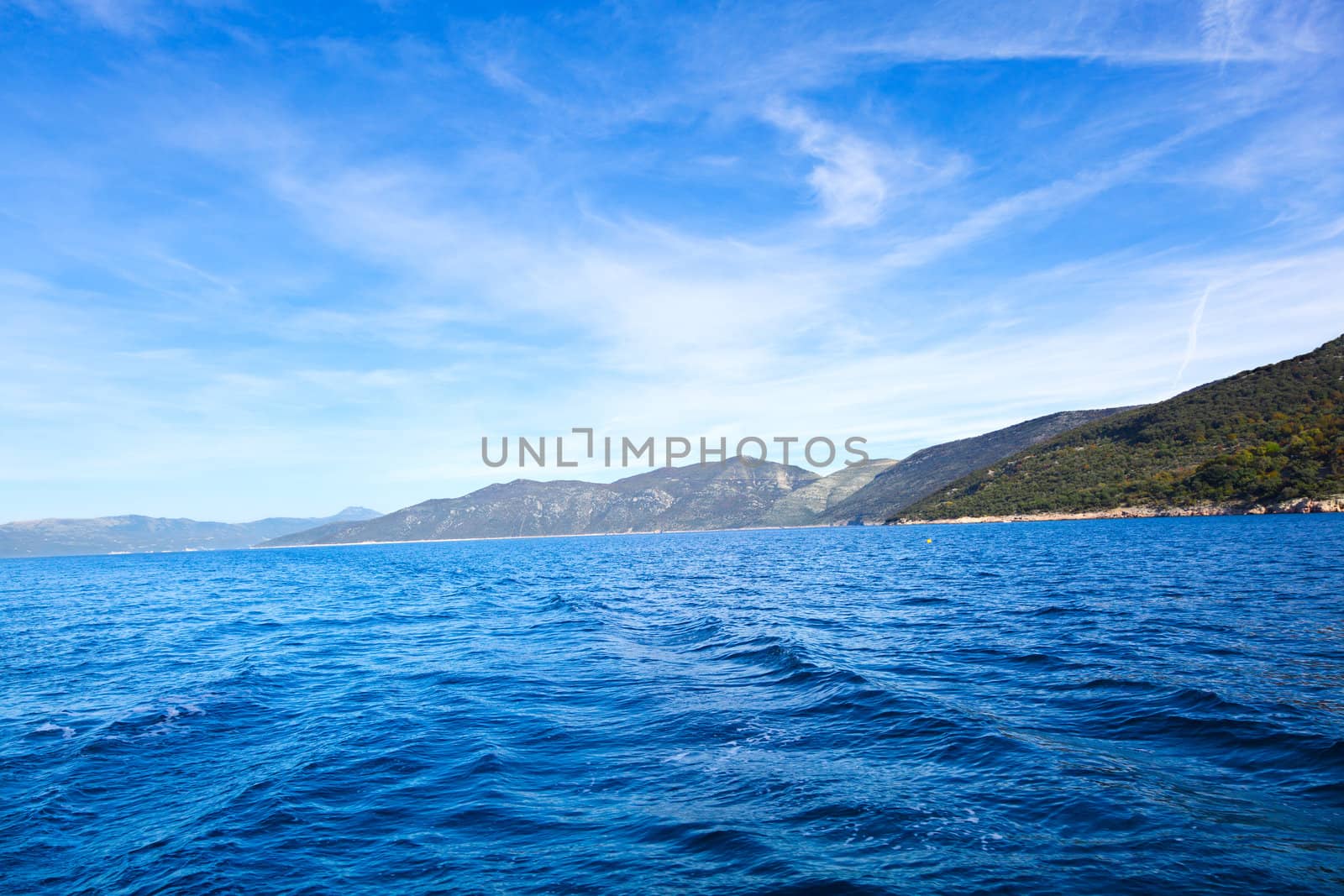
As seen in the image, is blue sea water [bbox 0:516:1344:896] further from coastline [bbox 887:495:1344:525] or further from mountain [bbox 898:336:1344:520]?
mountain [bbox 898:336:1344:520]

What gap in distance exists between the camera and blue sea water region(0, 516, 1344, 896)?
1067 cm

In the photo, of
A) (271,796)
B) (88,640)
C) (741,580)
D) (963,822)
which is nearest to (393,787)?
(271,796)

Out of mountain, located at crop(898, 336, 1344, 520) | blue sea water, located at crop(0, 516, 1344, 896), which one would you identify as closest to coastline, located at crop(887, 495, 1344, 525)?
mountain, located at crop(898, 336, 1344, 520)

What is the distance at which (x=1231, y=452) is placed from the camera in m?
151

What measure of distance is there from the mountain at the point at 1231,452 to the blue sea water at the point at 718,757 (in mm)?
115519

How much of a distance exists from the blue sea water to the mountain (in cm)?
11552

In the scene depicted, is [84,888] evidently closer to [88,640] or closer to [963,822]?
[963,822]

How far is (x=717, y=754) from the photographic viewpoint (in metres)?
16.2

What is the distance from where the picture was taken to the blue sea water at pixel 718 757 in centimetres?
1067

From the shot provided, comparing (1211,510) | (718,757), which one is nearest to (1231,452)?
(1211,510)

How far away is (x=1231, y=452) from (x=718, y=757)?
596 ft

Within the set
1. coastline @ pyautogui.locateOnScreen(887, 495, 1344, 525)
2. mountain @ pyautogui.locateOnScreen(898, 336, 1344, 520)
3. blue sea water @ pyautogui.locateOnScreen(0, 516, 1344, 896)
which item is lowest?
blue sea water @ pyautogui.locateOnScreen(0, 516, 1344, 896)

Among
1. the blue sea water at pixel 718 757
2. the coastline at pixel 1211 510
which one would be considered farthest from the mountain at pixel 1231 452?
the blue sea water at pixel 718 757

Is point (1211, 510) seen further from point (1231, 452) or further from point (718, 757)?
point (718, 757)
